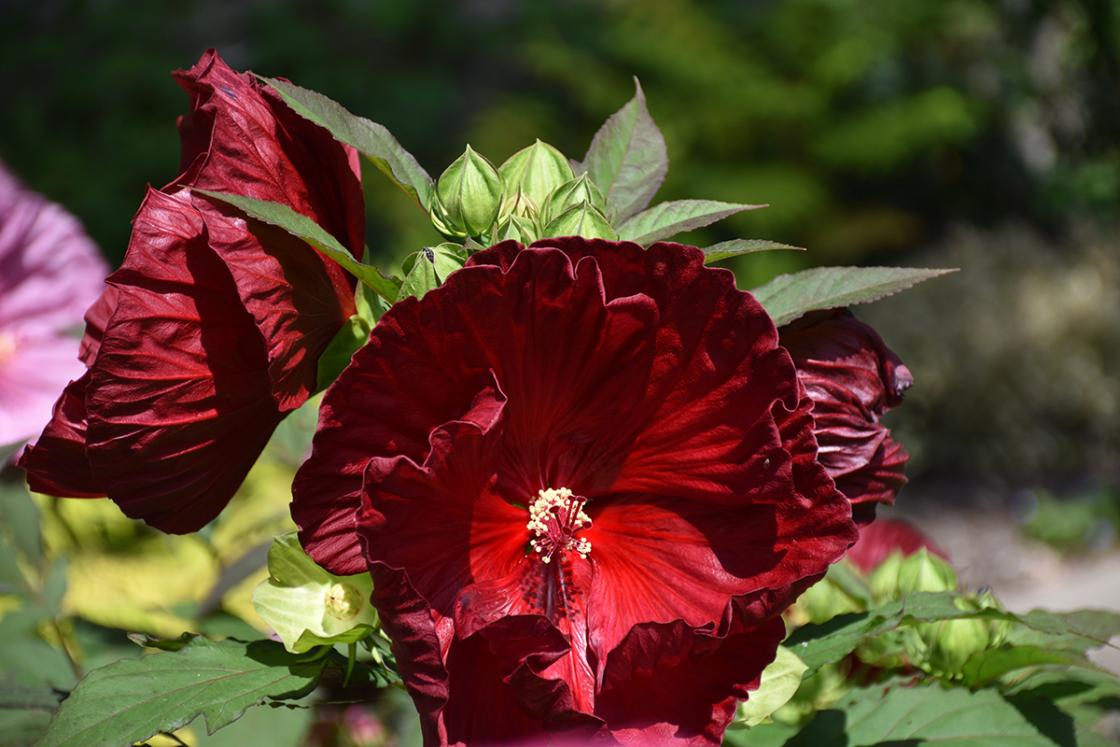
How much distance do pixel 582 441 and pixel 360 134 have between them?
0.24 metres

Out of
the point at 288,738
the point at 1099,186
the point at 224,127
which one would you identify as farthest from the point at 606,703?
the point at 1099,186

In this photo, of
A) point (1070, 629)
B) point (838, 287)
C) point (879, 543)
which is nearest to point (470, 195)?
point (838, 287)

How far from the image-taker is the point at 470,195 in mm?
800

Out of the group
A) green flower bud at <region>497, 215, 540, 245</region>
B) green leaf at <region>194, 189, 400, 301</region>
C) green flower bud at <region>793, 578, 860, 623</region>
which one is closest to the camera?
green leaf at <region>194, 189, 400, 301</region>

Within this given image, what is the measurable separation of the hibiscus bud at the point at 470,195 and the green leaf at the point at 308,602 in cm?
24

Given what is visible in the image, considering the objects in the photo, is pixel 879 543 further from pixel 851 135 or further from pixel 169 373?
pixel 851 135

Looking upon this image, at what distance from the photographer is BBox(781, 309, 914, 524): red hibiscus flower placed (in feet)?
2.61

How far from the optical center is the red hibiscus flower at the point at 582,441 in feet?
2.23

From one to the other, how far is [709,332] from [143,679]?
1.37 ft

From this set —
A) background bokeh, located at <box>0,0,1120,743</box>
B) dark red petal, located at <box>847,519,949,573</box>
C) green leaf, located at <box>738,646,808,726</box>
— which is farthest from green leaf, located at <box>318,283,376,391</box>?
background bokeh, located at <box>0,0,1120,743</box>

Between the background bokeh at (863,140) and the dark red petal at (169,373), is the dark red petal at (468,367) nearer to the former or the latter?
the dark red petal at (169,373)

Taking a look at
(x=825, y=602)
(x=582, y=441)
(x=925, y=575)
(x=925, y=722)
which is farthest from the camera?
(x=825, y=602)

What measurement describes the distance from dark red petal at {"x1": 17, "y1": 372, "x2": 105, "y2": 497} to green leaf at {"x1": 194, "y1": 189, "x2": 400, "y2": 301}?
168 mm

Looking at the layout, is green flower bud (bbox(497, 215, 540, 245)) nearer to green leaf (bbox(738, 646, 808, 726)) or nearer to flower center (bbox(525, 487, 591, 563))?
flower center (bbox(525, 487, 591, 563))
